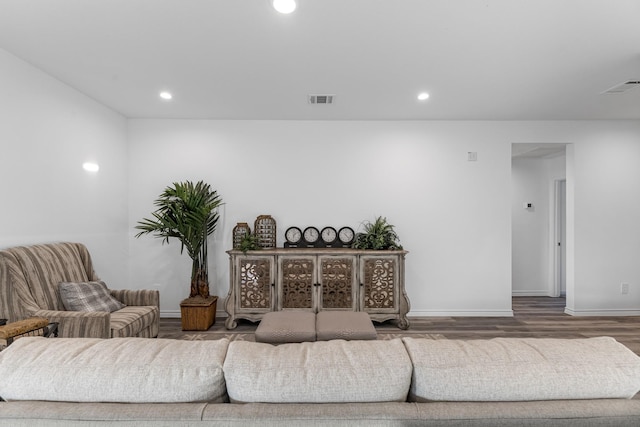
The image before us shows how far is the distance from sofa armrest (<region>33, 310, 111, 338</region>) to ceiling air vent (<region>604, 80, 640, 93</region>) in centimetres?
512

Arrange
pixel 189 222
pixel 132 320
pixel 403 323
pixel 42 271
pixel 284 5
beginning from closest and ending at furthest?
pixel 284 5 → pixel 42 271 → pixel 132 320 → pixel 189 222 → pixel 403 323

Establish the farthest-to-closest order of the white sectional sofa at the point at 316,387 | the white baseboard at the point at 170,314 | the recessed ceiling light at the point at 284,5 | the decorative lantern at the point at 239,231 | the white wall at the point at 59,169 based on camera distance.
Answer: the white baseboard at the point at 170,314
the decorative lantern at the point at 239,231
the white wall at the point at 59,169
the recessed ceiling light at the point at 284,5
the white sectional sofa at the point at 316,387

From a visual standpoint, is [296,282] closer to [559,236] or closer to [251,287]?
[251,287]

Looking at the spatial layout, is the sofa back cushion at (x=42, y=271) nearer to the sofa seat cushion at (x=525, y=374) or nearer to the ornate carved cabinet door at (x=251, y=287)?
the ornate carved cabinet door at (x=251, y=287)

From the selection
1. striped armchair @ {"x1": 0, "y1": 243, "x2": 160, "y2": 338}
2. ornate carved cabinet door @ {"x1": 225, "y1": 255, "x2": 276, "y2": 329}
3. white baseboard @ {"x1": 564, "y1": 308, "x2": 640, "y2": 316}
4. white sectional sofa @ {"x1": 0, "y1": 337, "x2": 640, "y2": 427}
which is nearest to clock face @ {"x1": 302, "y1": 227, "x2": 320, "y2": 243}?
ornate carved cabinet door @ {"x1": 225, "y1": 255, "x2": 276, "y2": 329}

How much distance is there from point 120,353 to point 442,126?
14.8 feet

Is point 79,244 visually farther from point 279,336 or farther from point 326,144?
point 326,144

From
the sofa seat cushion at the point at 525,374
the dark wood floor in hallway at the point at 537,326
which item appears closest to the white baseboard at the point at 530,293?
the dark wood floor in hallway at the point at 537,326

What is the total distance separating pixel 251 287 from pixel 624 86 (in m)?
4.49

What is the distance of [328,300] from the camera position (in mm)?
4051

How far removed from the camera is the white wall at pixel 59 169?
2768 millimetres

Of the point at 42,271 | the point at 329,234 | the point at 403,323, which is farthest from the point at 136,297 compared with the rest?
the point at 403,323

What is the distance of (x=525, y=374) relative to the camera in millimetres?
956

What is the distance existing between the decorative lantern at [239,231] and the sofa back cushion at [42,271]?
161 cm
